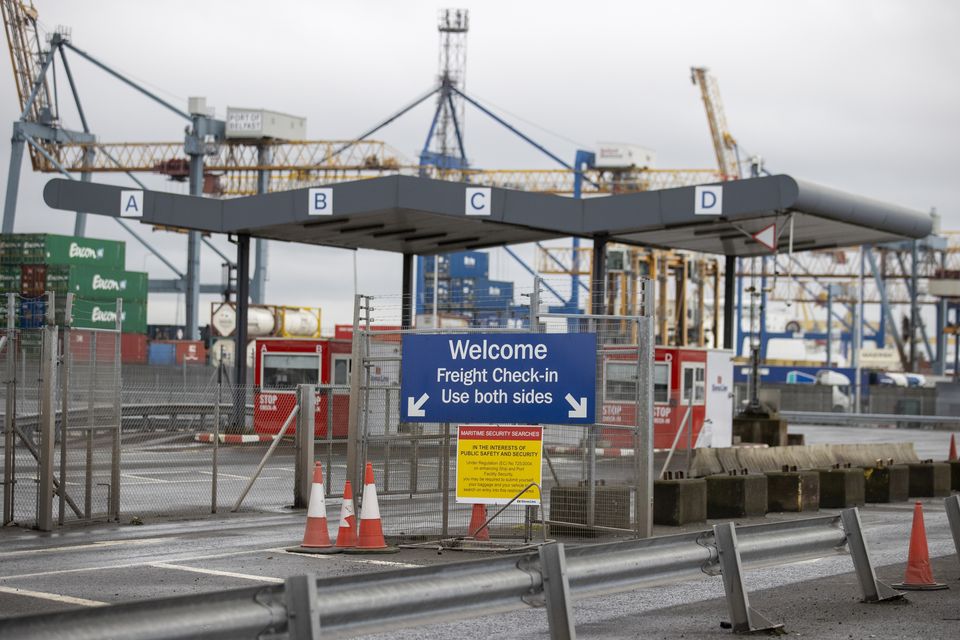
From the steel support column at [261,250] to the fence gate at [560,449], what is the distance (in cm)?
7362

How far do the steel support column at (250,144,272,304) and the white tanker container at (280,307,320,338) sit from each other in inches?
599

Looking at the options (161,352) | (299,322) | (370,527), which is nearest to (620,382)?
(370,527)

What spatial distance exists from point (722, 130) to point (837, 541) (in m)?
115

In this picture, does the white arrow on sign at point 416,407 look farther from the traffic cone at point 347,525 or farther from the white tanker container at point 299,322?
the white tanker container at point 299,322

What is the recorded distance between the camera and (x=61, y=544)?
1496cm

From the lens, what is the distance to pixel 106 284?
67.0 meters

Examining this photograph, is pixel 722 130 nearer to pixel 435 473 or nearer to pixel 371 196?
pixel 371 196

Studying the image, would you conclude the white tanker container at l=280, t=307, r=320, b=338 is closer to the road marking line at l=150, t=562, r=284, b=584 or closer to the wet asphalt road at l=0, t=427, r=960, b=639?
the wet asphalt road at l=0, t=427, r=960, b=639

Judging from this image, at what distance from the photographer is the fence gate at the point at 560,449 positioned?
14.3m

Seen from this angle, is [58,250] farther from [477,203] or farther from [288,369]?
[477,203]

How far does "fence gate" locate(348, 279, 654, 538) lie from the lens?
14.3 metres

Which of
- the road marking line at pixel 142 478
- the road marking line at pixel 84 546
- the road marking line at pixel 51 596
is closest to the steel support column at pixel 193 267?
the road marking line at pixel 142 478

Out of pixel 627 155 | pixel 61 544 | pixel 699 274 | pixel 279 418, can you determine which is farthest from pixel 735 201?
pixel 627 155

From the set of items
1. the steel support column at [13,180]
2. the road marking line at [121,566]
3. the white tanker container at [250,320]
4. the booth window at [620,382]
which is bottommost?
the road marking line at [121,566]
